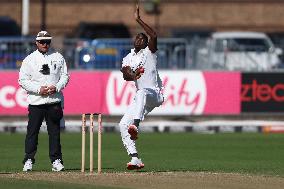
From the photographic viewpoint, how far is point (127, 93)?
111ft

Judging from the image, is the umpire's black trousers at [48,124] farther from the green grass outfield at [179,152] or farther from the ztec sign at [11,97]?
the ztec sign at [11,97]

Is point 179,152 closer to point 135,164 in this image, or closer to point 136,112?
point 135,164

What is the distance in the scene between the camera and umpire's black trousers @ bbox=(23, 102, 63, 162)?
21.1 metres

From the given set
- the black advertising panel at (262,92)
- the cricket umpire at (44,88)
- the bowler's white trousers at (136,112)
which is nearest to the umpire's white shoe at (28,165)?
the cricket umpire at (44,88)

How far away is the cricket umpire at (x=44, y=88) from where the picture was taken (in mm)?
20906

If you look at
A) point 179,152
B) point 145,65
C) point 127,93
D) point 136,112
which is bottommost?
point 179,152

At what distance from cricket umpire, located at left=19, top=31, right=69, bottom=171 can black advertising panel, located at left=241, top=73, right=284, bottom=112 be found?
1373 centimetres

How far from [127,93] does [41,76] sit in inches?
505

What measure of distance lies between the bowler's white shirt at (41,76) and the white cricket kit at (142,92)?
3.23 feet

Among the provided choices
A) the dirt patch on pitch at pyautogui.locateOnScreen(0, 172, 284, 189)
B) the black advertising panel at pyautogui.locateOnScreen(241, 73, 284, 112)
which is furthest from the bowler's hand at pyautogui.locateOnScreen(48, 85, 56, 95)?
the black advertising panel at pyautogui.locateOnScreen(241, 73, 284, 112)

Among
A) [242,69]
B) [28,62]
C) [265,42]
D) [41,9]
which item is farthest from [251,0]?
[28,62]

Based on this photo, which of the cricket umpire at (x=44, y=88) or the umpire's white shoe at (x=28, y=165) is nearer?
the cricket umpire at (x=44, y=88)

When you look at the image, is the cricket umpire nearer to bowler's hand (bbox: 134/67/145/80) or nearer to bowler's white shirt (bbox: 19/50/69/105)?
bowler's white shirt (bbox: 19/50/69/105)

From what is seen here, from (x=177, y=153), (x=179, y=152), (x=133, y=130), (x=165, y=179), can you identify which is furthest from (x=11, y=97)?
(x=165, y=179)
